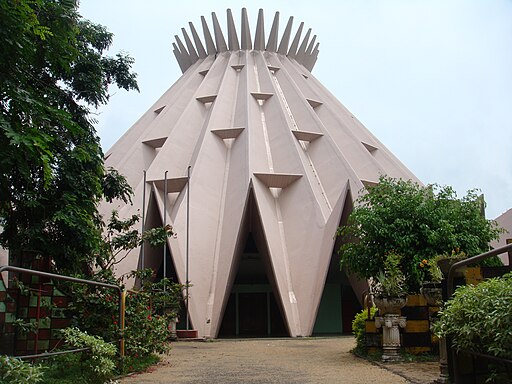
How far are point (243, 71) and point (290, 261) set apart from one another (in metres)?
16.1

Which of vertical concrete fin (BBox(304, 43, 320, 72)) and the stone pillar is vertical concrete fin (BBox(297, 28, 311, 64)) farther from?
the stone pillar

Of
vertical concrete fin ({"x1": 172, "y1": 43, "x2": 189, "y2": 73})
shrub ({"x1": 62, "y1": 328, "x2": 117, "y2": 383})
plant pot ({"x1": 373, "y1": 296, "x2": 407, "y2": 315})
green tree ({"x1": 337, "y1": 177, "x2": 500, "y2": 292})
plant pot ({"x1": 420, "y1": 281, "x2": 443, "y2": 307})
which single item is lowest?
shrub ({"x1": 62, "y1": 328, "x2": 117, "y2": 383})

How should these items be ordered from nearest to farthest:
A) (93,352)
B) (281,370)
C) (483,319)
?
(483,319), (93,352), (281,370)

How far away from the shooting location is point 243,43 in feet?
123

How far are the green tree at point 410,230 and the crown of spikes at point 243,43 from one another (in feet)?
80.9

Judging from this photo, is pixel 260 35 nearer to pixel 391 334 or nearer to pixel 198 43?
pixel 198 43

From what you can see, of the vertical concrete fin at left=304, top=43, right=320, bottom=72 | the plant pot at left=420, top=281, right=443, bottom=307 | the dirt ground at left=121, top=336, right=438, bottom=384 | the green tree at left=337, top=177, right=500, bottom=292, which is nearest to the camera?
the dirt ground at left=121, top=336, right=438, bottom=384

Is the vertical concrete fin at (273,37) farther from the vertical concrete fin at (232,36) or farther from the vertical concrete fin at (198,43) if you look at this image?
the vertical concrete fin at (198,43)

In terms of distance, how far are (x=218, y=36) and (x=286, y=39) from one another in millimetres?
4843

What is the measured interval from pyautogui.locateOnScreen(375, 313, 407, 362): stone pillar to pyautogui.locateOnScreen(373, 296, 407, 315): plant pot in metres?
0.11

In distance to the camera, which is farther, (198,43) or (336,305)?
(198,43)

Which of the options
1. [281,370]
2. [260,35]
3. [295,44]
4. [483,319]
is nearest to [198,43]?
[260,35]

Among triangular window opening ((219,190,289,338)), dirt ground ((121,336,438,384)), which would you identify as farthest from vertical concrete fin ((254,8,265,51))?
dirt ground ((121,336,438,384))

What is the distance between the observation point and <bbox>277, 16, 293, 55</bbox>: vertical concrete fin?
123 feet
